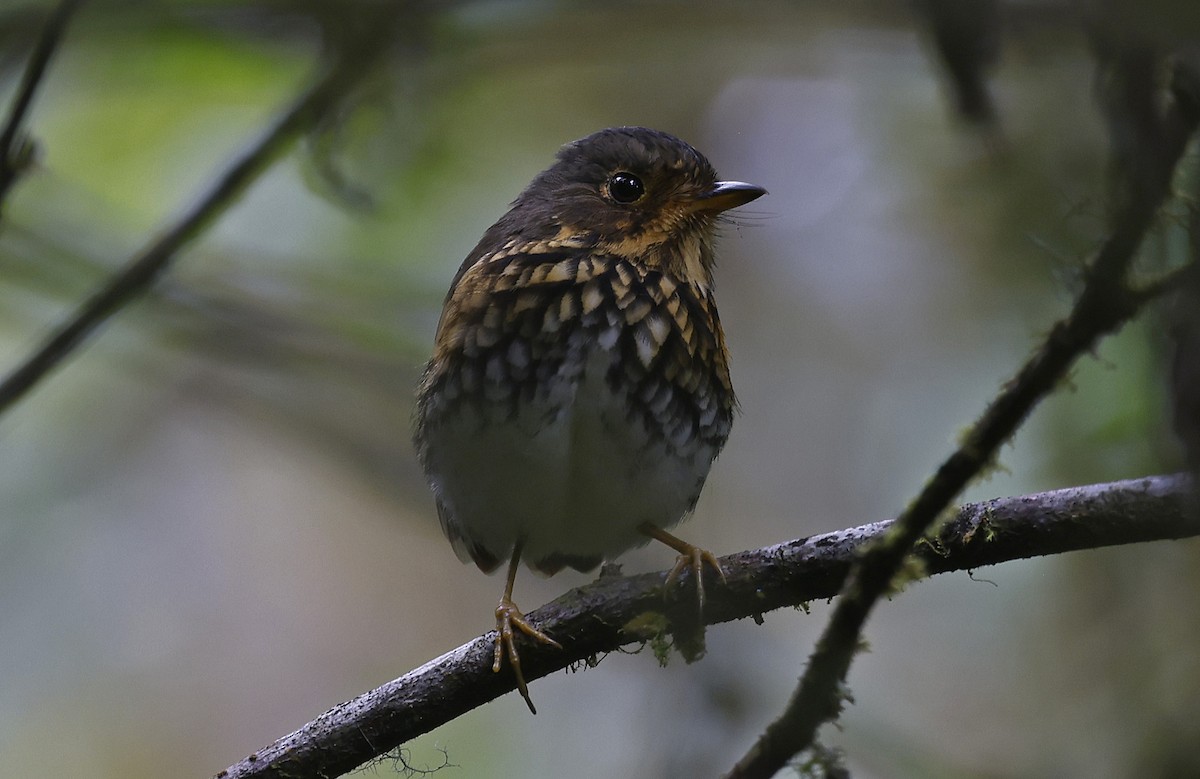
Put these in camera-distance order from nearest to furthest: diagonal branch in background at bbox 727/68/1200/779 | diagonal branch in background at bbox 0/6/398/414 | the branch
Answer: diagonal branch in background at bbox 727/68/1200/779
the branch
diagonal branch in background at bbox 0/6/398/414

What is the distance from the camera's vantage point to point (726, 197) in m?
3.47

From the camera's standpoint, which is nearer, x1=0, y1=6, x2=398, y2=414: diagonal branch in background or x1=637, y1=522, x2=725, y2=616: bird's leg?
x1=637, y1=522, x2=725, y2=616: bird's leg

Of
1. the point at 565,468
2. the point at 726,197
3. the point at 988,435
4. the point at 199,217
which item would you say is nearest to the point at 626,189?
the point at 726,197

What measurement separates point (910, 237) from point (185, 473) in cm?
403

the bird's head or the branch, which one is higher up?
the bird's head

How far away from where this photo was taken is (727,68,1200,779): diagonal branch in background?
4.46ft

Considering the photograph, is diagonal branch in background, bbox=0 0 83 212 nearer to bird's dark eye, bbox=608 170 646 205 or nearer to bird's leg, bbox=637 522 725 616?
bird's dark eye, bbox=608 170 646 205

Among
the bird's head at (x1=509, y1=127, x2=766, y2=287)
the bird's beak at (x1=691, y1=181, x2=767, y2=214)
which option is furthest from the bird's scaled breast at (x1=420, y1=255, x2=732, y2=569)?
the bird's beak at (x1=691, y1=181, x2=767, y2=214)

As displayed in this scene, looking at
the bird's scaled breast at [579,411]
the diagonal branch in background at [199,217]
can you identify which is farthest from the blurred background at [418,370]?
the bird's scaled breast at [579,411]

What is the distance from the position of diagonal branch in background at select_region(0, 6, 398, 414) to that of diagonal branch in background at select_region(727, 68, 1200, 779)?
1.76 m

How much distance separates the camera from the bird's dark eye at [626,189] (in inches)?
139

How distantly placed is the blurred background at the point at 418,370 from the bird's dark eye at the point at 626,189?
472 millimetres

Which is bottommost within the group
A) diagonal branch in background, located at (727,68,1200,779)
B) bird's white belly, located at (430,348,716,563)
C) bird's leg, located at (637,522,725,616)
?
diagonal branch in background, located at (727,68,1200,779)

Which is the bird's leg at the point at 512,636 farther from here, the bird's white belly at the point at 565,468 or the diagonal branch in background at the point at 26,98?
the diagonal branch in background at the point at 26,98
